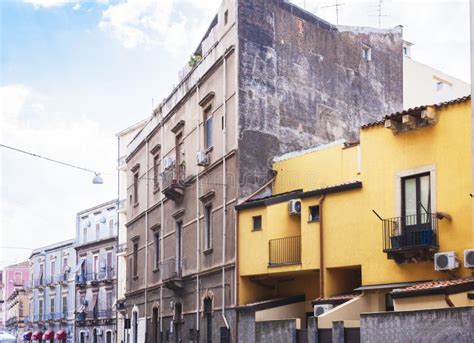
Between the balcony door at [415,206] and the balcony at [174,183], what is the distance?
13.4 m

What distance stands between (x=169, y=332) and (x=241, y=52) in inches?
509

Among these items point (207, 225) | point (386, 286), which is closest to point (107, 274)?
point (207, 225)

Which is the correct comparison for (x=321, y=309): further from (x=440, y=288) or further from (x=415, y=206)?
(x=440, y=288)

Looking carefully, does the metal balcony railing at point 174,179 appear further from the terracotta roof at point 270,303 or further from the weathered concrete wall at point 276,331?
the weathered concrete wall at point 276,331

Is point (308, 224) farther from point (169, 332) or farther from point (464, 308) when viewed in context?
point (169, 332)

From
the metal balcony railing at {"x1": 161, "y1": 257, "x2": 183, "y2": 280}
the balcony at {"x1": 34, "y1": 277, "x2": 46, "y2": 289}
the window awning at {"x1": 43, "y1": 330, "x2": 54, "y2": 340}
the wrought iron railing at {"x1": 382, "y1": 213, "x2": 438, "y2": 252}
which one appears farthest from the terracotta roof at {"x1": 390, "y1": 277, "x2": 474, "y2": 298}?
the balcony at {"x1": 34, "y1": 277, "x2": 46, "y2": 289}

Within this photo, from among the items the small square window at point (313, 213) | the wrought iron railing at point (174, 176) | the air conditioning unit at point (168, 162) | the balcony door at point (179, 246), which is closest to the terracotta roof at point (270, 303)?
the small square window at point (313, 213)

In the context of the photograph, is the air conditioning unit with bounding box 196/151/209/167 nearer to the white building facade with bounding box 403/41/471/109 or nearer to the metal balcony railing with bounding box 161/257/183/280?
the metal balcony railing with bounding box 161/257/183/280

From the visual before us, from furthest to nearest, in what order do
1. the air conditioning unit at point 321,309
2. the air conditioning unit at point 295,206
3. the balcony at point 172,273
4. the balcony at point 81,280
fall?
the balcony at point 81,280, the balcony at point 172,273, the air conditioning unit at point 295,206, the air conditioning unit at point 321,309

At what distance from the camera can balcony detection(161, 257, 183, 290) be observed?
114ft

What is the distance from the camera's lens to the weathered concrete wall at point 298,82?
1184 inches

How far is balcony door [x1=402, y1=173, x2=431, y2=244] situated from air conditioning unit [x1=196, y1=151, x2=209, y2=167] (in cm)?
1034

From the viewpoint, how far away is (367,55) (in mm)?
35656

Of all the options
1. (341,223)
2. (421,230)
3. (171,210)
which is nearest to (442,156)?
(421,230)
